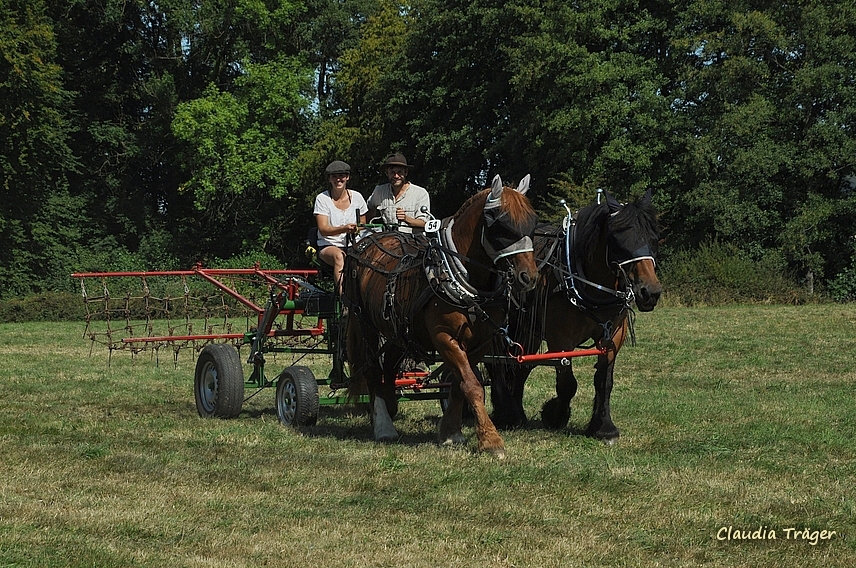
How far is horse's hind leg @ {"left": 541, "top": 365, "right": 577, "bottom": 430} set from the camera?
9398 mm

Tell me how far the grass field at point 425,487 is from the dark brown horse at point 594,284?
606 mm

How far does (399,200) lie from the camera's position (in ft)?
32.7

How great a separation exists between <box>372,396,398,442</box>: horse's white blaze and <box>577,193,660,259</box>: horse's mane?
6.77 ft

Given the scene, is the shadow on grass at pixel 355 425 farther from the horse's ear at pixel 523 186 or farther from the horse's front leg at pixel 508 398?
the horse's ear at pixel 523 186

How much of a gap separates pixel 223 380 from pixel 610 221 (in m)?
4.00

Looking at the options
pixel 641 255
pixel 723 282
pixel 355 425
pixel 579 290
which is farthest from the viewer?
pixel 723 282

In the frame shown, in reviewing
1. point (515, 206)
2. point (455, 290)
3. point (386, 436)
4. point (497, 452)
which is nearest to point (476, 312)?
point (455, 290)

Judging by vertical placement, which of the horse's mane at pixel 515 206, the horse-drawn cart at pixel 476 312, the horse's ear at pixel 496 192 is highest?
the horse's ear at pixel 496 192

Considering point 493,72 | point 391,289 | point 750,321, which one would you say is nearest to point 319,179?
point 493,72

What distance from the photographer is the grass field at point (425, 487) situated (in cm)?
551

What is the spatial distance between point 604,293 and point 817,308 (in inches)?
717

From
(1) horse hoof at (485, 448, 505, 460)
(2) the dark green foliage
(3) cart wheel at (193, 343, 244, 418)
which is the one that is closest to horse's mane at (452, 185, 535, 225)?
(1) horse hoof at (485, 448, 505, 460)

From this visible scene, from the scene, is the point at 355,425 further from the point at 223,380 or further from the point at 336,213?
the point at 336,213

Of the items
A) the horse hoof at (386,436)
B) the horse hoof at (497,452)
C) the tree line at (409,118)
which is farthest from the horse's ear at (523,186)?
the tree line at (409,118)
